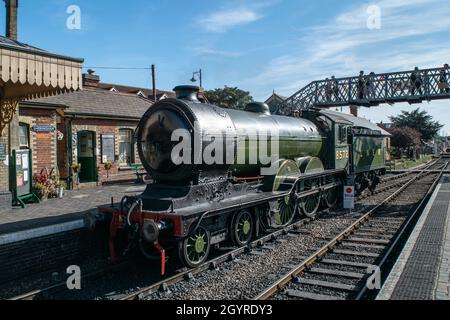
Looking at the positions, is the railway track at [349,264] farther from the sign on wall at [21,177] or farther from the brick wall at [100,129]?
the brick wall at [100,129]

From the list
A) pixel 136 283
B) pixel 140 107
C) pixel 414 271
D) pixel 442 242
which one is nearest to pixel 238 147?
pixel 136 283

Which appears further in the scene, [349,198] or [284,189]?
[349,198]

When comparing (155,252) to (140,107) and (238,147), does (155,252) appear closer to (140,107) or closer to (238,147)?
(238,147)

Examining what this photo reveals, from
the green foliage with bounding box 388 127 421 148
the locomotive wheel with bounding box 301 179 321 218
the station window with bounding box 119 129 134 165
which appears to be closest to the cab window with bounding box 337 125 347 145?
the locomotive wheel with bounding box 301 179 321 218

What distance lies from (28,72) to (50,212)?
407 centimetres

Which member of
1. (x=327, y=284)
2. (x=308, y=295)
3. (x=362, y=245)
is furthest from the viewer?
(x=362, y=245)

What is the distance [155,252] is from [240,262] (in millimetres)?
1637

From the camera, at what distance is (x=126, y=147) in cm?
2017

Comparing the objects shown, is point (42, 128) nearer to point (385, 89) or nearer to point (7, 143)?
point (7, 143)

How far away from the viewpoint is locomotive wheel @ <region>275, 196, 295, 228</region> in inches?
388

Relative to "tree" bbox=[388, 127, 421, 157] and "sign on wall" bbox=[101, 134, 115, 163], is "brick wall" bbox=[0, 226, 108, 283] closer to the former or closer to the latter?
"sign on wall" bbox=[101, 134, 115, 163]

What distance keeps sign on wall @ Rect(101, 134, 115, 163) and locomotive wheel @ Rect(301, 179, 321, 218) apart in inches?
424

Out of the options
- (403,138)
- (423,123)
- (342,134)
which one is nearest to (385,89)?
(342,134)

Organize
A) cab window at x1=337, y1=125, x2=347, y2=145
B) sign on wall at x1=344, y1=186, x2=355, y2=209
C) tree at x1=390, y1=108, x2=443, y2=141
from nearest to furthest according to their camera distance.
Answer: sign on wall at x1=344, y1=186, x2=355, y2=209 → cab window at x1=337, y1=125, x2=347, y2=145 → tree at x1=390, y1=108, x2=443, y2=141
